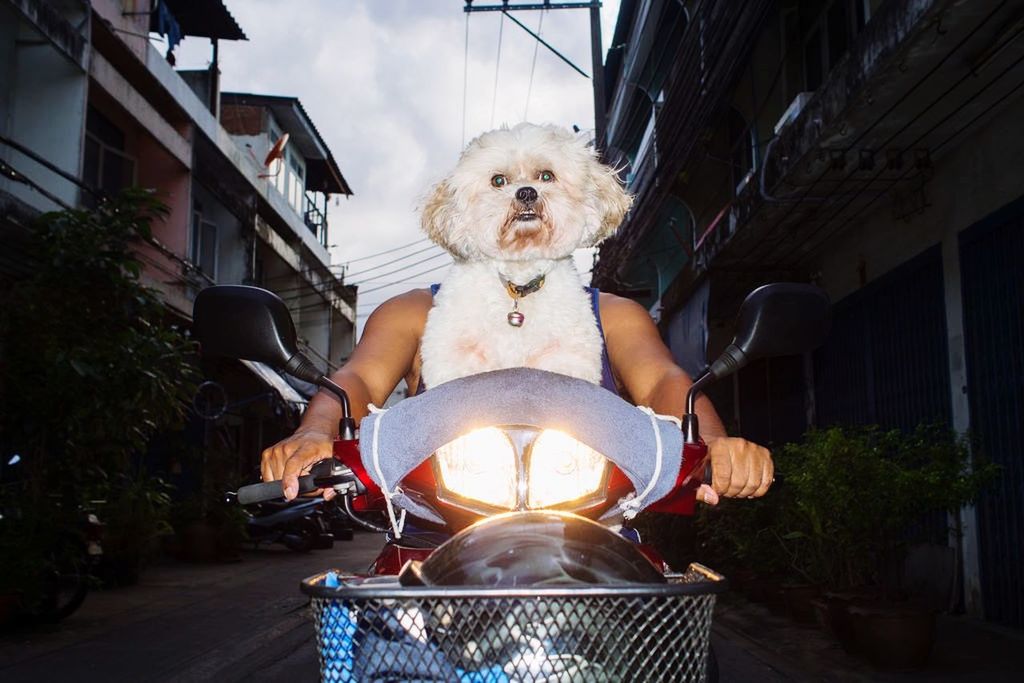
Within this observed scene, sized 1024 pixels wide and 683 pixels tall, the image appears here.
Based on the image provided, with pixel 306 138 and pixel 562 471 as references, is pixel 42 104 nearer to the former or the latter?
pixel 562 471

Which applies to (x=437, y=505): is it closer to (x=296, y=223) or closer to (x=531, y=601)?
(x=531, y=601)

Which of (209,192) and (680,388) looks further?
(209,192)

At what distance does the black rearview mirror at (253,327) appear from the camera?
1.79 metres

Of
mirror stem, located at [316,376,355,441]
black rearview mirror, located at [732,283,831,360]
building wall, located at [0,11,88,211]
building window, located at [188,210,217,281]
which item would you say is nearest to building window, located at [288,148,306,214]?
building window, located at [188,210,217,281]

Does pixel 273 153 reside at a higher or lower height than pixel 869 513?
higher

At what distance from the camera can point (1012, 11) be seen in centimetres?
560

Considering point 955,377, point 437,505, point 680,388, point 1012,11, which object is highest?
point 1012,11

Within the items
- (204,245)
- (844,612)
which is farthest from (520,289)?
(204,245)

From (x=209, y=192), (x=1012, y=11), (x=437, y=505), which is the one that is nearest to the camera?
(x=437, y=505)

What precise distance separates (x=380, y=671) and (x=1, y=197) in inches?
403

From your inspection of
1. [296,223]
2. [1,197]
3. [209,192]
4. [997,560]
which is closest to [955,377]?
[997,560]

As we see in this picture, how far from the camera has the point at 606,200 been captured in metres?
2.68

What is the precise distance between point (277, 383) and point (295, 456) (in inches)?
712

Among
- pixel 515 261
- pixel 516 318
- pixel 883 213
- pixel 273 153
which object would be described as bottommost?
pixel 516 318
